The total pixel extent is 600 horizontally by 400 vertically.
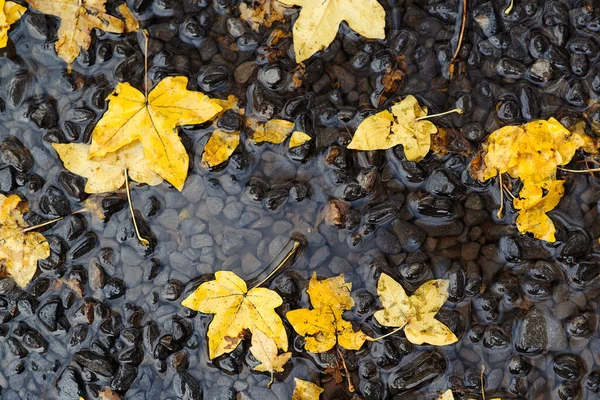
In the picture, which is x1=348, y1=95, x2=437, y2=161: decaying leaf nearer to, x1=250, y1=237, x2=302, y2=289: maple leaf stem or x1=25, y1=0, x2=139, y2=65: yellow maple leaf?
x1=250, y1=237, x2=302, y2=289: maple leaf stem

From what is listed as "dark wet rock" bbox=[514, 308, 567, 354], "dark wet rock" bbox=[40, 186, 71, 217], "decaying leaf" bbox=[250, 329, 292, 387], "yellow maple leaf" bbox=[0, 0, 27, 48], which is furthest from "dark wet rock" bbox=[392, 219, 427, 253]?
"yellow maple leaf" bbox=[0, 0, 27, 48]

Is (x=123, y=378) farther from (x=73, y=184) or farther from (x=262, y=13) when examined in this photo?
(x=262, y=13)

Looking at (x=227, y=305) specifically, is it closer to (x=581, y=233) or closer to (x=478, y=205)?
(x=478, y=205)

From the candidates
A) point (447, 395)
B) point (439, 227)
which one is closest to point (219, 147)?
point (439, 227)

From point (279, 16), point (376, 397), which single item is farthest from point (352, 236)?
point (279, 16)

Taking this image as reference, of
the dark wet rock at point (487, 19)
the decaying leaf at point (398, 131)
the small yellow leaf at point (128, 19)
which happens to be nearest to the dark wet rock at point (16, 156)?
the small yellow leaf at point (128, 19)
